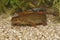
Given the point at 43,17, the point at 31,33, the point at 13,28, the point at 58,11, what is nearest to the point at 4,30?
the point at 13,28

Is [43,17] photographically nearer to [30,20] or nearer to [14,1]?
[30,20]

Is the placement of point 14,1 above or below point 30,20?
above

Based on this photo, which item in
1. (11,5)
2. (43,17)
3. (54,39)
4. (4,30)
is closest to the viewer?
(54,39)

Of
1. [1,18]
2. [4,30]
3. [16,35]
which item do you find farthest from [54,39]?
[1,18]

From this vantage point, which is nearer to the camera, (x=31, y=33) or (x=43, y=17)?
(x=31, y=33)

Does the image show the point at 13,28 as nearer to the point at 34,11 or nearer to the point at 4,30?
the point at 4,30

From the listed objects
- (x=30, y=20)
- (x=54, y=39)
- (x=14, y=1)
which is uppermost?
(x=14, y=1)

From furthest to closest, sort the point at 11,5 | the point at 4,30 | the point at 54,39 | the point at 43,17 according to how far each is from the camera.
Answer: the point at 11,5
the point at 43,17
the point at 4,30
the point at 54,39
